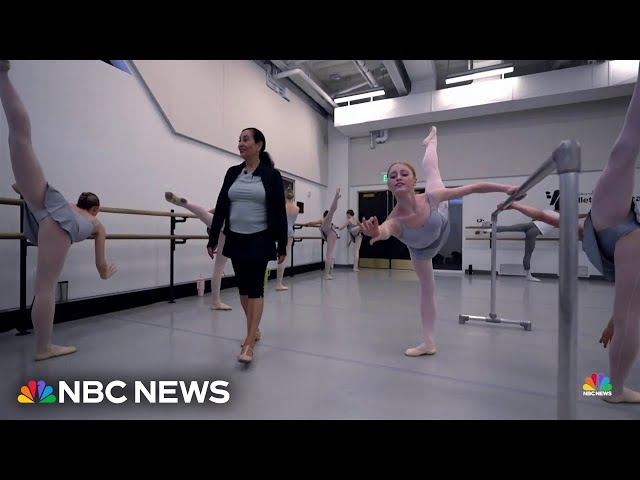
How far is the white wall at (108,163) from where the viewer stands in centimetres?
262

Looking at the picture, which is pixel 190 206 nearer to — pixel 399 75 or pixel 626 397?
pixel 626 397

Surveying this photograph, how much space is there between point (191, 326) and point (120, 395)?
1184mm

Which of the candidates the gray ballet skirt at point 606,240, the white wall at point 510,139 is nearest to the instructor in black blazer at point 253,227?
the gray ballet skirt at point 606,240

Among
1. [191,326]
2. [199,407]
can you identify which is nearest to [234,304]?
[191,326]

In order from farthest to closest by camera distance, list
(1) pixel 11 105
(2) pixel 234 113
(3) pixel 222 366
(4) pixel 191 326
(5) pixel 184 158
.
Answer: (2) pixel 234 113 → (5) pixel 184 158 → (4) pixel 191 326 → (3) pixel 222 366 → (1) pixel 11 105

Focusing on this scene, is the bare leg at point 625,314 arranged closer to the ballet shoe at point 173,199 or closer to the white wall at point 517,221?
the ballet shoe at point 173,199

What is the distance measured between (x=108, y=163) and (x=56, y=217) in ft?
5.37

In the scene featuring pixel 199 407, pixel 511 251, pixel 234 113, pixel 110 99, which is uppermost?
pixel 234 113

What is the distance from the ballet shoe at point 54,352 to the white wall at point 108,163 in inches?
35.5

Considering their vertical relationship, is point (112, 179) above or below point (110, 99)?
below

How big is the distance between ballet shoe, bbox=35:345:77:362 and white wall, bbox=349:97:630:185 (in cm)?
696

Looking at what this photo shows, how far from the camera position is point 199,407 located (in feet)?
4.63

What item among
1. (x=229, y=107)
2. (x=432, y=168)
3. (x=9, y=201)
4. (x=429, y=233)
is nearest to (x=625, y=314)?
(x=429, y=233)
